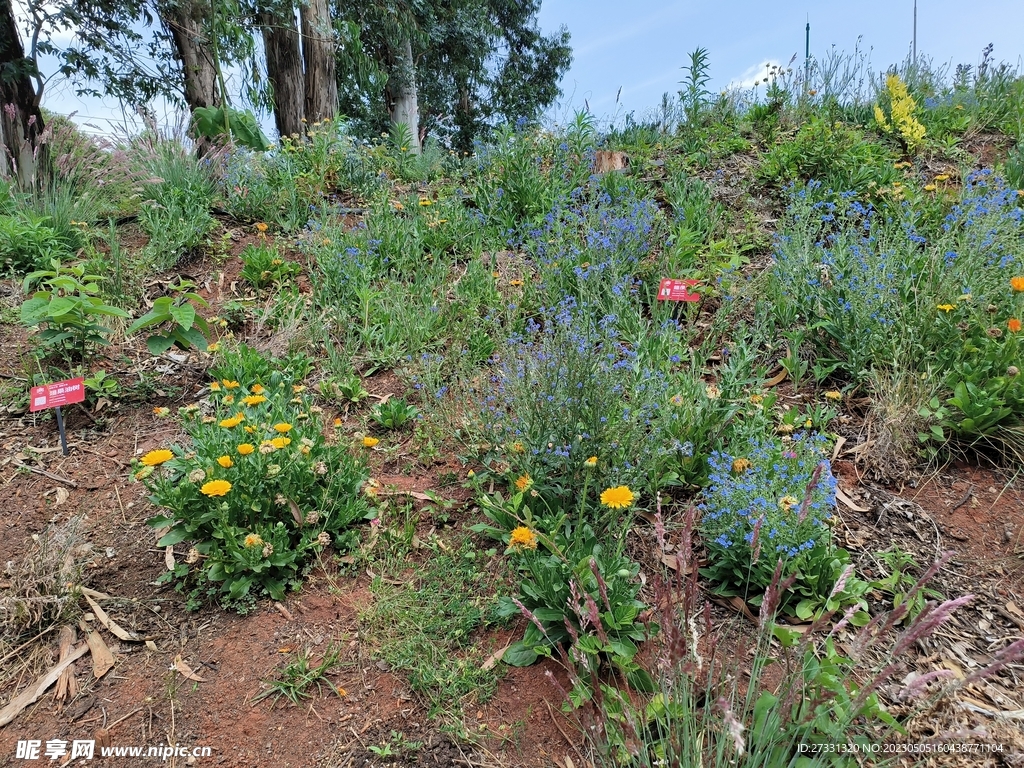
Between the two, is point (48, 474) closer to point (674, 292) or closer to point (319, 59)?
point (674, 292)

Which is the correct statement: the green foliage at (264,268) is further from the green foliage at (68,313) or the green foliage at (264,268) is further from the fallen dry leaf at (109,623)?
the fallen dry leaf at (109,623)

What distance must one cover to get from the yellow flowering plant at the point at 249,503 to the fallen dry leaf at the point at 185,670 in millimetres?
217

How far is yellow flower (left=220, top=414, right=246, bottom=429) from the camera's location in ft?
7.88

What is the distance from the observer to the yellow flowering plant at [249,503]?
2264mm

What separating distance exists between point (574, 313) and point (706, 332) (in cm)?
82

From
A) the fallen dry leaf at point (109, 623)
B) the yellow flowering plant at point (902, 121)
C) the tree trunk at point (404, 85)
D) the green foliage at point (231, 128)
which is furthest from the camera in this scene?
the tree trunk at point (404, 85)

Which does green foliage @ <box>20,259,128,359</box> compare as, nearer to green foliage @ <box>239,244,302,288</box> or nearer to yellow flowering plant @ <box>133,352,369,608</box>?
green foliage @ <box>239,244,302,288</box>

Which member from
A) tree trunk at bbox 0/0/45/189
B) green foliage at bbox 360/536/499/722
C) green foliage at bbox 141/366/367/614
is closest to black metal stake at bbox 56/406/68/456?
green foliage at bbox 141/366/367/614

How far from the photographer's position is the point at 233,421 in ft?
7.92

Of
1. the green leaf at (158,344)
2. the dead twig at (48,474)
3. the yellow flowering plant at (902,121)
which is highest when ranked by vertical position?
the yellow flowering plant at (902,121)

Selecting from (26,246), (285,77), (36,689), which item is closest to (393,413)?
(36,689)

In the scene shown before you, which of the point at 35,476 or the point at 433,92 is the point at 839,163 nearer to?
the point at 35,476

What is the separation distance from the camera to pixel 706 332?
146 inches

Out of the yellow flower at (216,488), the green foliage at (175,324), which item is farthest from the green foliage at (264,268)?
the yellow flower at (216,488)
